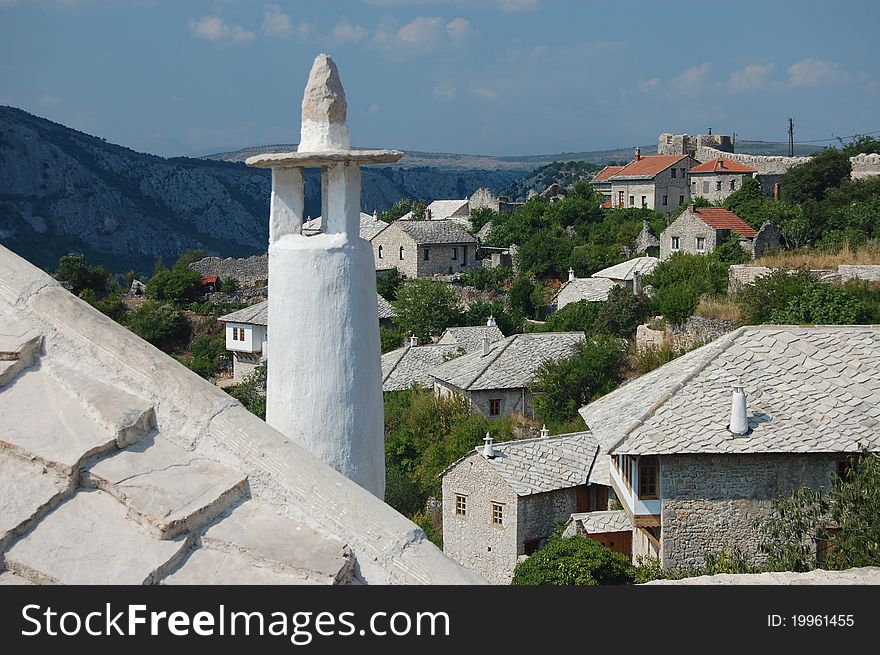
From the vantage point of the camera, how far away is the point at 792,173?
5681cm

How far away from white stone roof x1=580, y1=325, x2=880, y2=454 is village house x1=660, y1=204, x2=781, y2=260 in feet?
89.1

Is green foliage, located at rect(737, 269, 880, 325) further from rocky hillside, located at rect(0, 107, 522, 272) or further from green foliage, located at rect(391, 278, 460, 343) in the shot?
rocky hillside, located at rect(0, 107, 522, 272)

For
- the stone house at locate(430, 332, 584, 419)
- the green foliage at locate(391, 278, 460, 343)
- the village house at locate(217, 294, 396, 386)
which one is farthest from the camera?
the green foliage at locate(391, 278, 460, 343)

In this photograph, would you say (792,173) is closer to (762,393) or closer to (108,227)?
(762,393)

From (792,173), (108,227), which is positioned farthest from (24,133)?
(792,173)

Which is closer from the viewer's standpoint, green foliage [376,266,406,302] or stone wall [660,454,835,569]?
stone wall [660,454,835,569]

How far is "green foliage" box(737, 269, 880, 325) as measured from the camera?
2658 cm

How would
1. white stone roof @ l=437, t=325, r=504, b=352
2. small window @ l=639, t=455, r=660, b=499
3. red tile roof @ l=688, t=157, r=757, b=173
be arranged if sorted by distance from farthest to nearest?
red tile roof @ l=688, t=157, r=757, b=173
white stone roof @ l=437, t=325, r=504, b=352
small window @ l=639, t=455, r=660, b=499

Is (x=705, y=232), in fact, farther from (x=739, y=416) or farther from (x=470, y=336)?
(x=739, y=416)

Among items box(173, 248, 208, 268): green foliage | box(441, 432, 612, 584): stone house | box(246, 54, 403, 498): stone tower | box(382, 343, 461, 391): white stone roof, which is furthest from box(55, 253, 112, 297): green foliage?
box(246, 54, 403, 498): stone tower

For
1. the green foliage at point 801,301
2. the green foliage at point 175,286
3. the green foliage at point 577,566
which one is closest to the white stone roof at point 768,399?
the green foliage at point 577,566

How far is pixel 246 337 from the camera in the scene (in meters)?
48.3

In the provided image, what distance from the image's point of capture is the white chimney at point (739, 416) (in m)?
17.7

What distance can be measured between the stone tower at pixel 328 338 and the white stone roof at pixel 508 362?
2952 cm
